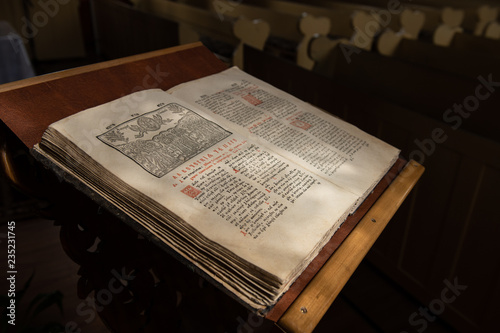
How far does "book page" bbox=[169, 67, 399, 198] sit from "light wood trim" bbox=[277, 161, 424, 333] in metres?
0.06

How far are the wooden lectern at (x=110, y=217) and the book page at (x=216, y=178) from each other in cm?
5

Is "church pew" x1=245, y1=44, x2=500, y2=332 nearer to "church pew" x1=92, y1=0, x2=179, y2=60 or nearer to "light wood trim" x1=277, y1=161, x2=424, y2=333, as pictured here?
"light wood trim" x1=277, y1=161, x2=424, y2=333

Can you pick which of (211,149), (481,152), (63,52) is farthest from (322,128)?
(63,52)

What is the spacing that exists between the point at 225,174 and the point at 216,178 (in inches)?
1.0

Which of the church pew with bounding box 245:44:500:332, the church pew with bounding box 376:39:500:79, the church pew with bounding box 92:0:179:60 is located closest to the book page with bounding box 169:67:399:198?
the church pew with bounding box 245:44:500:332

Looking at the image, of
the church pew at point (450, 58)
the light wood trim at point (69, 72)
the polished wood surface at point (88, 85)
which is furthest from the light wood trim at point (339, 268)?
the church pew at point (450, 58)

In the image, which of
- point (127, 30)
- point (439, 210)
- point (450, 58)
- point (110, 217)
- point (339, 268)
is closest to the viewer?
point (339, 268)

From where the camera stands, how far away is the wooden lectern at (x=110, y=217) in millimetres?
671

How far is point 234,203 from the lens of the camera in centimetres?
75

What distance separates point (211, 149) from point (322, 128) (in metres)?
0.36

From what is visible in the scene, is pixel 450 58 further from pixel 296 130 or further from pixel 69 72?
pixel 69 72

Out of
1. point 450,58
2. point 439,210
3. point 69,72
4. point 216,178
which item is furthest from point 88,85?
point 450,58

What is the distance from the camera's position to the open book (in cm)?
68

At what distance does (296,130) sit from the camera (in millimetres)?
1061
